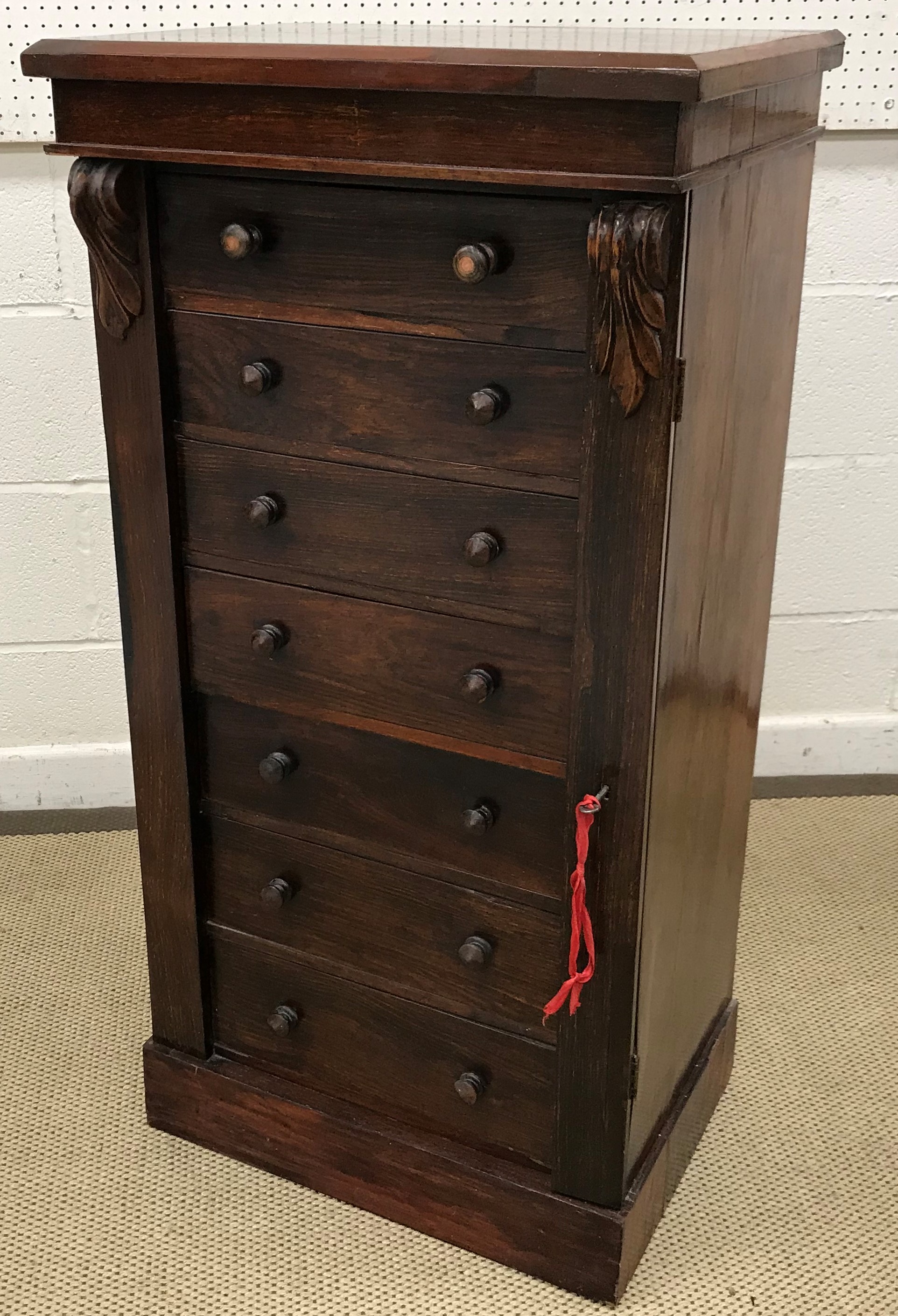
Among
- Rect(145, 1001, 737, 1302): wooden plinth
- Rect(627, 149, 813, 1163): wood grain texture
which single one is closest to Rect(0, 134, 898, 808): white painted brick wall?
Rect(627, 149, 813, 1163): wood grain texture

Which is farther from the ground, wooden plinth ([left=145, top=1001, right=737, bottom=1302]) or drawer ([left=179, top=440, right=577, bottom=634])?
drawer ([left=179, top=440, right=577, bottom=634])

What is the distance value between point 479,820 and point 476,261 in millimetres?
567

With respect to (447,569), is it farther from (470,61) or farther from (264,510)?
(470,61)

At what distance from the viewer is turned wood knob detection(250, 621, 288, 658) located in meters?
1.47

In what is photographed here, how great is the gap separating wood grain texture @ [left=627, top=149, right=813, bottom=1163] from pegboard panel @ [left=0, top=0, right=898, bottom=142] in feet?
2.48

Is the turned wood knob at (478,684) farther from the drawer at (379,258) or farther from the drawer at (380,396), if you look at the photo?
the drawer at (379,258)

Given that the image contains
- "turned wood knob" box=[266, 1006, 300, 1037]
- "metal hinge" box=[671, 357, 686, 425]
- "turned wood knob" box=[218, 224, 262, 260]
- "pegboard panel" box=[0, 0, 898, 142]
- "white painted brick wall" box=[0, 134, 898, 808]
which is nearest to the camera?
"metal hinge" box=[671, 357, 686, 425]

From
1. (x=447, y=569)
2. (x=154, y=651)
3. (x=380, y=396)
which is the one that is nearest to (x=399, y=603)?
(x=447, y=569)

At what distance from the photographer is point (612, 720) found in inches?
52.2

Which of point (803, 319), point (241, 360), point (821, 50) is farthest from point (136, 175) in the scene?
point (803, 319)

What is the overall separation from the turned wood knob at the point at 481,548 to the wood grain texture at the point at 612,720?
Answer: 0.09m

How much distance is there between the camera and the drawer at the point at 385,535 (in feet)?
4.32

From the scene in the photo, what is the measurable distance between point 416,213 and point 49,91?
1.15 metres

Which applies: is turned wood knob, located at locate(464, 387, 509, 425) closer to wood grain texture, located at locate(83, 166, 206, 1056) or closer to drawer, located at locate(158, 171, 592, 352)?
drawer, located at locate(158, 171, 592, 352)
